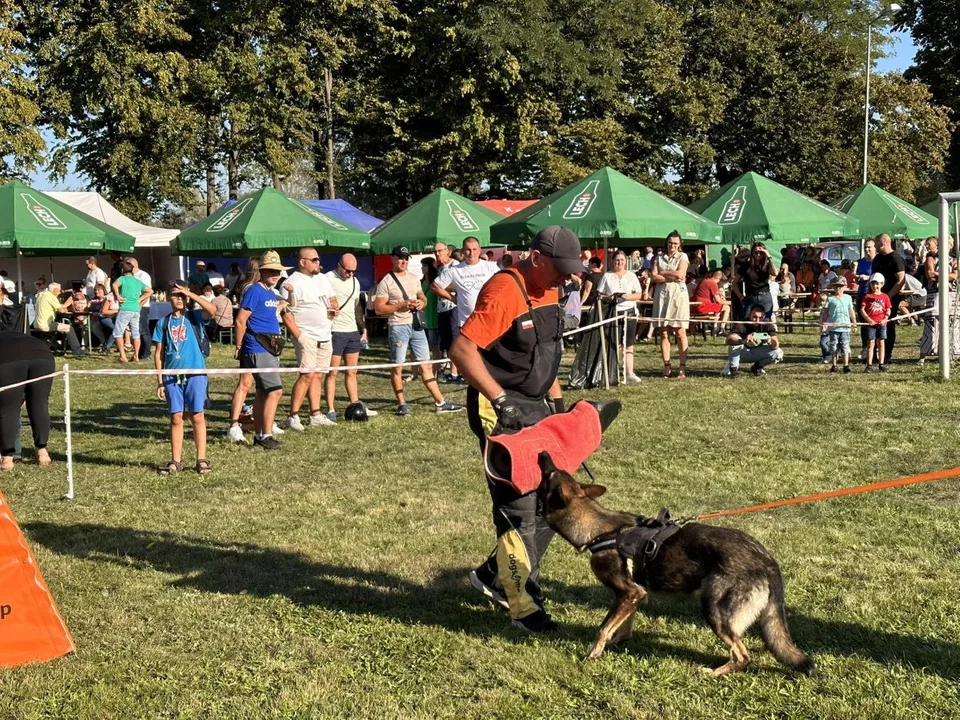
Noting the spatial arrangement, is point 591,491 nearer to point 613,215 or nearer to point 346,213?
point 613,215

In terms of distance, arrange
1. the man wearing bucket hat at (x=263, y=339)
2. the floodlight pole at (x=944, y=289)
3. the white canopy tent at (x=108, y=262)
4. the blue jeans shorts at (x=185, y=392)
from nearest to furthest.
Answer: the blue jeans shorts at (x=185, y=392)
the man wearing bucket hat at (x=263, y=339)
the floodlight pole at (x=944, y=289)
the white canopy tent at (x=108, y=262)

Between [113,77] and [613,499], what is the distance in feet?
96.5

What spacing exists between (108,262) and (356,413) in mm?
23935

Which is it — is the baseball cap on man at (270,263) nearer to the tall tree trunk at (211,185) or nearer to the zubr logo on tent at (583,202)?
the zubr logo on tent at (583,202)

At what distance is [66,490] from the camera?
773cm

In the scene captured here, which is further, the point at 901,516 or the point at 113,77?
the point at 113,77

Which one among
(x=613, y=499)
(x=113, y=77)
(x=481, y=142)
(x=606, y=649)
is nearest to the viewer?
(x=606, y=649)

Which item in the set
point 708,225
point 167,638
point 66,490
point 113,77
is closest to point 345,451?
point 66,490

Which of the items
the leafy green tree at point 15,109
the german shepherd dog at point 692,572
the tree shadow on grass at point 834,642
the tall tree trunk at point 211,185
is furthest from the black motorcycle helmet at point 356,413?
the tall tree trunk at point 211,185

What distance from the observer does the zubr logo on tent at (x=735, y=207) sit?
16375mm

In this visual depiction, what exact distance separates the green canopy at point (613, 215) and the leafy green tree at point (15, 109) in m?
19.1

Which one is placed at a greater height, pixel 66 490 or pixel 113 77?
pixel 113 77

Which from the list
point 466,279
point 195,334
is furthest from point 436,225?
point 195,334

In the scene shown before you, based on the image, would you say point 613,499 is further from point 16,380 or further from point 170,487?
point 16,380
